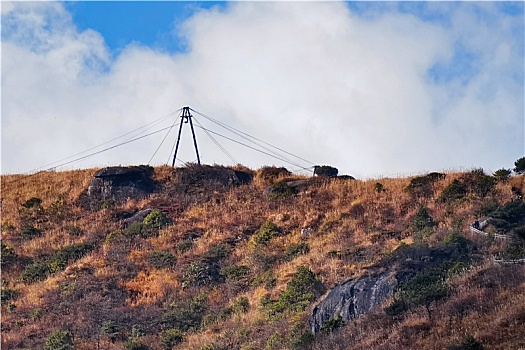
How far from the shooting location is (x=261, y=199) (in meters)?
44.5

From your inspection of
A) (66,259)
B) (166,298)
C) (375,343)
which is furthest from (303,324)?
(66,259)

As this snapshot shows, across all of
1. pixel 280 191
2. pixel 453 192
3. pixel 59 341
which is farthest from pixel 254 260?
pixel 453 192

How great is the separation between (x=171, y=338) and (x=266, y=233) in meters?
10.0

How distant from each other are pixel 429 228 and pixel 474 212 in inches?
101

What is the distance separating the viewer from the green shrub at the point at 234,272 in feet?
114

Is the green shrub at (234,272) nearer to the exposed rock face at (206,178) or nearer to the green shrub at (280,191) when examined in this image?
the green shrub at (280,191)

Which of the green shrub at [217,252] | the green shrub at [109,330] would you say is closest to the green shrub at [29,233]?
the green shrub at [217,252]

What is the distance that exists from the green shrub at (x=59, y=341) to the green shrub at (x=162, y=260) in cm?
755

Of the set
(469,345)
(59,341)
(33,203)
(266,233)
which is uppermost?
(33,203)

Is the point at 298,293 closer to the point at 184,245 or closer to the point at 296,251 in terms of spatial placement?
the point at 296,251

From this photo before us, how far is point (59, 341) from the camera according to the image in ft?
96.9

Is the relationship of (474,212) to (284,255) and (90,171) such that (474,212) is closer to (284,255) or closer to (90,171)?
(284,255)

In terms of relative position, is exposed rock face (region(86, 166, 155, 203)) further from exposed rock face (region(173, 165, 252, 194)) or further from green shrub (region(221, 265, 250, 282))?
green shrub (region(221, 265, 250, 282))

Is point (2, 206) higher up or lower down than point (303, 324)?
higher up
